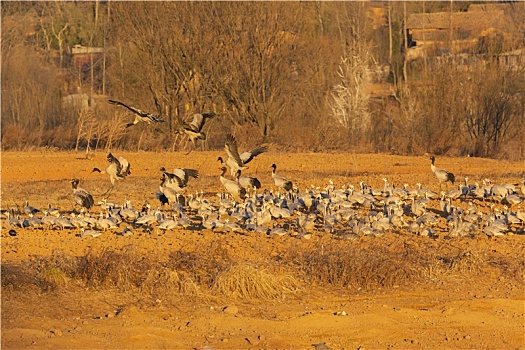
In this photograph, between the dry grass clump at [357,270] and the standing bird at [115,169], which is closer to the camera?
the dry grass clump at [357,270]

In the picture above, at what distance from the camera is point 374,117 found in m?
32.0

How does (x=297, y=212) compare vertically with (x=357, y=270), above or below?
above

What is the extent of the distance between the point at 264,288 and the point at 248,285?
0.60 feet

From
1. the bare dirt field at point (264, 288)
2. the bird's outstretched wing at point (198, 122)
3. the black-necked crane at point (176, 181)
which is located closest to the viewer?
the bare dirt field at point (264, 288)

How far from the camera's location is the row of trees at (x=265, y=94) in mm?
27094

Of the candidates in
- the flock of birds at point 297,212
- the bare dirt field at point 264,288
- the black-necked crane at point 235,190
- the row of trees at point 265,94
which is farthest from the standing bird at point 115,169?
the row of trees at point 265,94

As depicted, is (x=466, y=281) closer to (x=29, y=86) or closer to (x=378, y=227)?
(x=378, y=227)

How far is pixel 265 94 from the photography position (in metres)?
A: 29.2

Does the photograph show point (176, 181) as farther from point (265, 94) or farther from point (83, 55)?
point (83, 55)

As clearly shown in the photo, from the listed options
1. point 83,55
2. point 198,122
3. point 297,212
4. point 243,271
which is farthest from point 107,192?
point 83,55

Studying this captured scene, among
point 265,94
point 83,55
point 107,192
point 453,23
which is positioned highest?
point 453,23

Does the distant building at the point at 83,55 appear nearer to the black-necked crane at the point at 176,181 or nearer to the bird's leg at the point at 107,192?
the bird's leg at the point at 107,192

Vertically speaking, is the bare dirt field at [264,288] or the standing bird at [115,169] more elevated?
the standing bird at [115,169]

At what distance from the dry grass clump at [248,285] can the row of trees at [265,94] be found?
14943 millimetres
